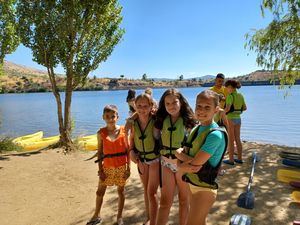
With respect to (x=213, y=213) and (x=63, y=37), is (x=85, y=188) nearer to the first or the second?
(x=213, y=213)

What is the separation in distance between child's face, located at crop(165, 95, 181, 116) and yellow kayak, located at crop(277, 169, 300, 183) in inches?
157

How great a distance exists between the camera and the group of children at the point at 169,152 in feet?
9.36

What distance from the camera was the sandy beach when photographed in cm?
477

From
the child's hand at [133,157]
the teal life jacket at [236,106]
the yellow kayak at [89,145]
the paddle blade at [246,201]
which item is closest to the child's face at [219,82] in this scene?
the teal life jacket at [236,106]

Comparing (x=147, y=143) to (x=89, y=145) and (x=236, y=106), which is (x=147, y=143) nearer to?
(x=236, y=106)

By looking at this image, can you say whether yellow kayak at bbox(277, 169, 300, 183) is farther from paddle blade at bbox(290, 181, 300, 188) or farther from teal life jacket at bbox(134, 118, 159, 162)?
teal life jacket at bbox(134, 118, 159, 162)

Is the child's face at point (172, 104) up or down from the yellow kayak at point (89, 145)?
up

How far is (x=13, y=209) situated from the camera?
5320 millimetres

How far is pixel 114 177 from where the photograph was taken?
437 centimetres

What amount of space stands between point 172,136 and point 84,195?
3156 millimetres

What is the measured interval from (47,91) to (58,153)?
135752 mm

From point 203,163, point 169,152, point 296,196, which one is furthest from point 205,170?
point 296,196

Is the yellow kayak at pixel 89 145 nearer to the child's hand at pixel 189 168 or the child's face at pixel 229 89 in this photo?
the child's face at pixel 229 89

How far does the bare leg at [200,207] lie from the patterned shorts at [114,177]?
1.72 metres
